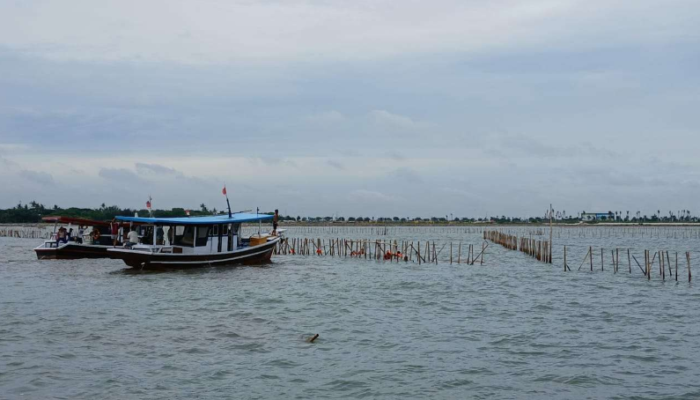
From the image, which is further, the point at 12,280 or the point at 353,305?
the point at 12,280

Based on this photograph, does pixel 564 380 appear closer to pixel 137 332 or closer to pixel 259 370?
pixel 259 370

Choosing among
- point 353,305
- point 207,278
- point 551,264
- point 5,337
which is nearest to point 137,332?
point 5,337

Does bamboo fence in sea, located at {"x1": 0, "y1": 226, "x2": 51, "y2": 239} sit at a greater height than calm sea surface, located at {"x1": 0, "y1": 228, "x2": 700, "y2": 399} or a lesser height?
greater

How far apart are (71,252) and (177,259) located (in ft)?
29.4

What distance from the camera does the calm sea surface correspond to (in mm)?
11211

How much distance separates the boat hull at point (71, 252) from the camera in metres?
34.1

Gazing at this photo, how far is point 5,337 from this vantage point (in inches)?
586

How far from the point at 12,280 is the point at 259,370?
1843 cm

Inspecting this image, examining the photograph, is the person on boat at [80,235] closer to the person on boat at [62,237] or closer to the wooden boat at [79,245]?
the wooden boat at [79,245]

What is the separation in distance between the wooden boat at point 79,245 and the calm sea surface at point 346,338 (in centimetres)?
765

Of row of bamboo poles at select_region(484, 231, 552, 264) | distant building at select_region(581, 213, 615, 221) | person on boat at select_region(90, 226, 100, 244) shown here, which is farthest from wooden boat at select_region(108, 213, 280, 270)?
distant building at select_region(581, 213, 615, 221)

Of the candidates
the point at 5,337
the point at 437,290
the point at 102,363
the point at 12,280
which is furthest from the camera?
the point at 12,280

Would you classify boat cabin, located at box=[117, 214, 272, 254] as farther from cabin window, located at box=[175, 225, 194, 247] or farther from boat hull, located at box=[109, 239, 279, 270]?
Answer: boat hull, located at box=[109, 239, 279, 270]

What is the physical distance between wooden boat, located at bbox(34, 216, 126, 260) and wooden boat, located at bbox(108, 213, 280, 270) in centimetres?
468
